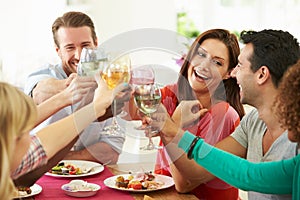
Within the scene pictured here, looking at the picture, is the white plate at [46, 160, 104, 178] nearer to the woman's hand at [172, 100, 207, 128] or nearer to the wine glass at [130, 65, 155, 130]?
the woman's hand at [172, 100, 207, 128]

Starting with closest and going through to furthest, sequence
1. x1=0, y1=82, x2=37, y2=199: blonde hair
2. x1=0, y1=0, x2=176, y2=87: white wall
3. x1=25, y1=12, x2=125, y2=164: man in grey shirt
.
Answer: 1. x1=0, y1=82, x2=37, y2=199: blonde hair
2. x1=25, y1=12, x2=125, y2=164: man in grey shirt
3. x1=0, y1=0, x2=176, y2=87: white wall

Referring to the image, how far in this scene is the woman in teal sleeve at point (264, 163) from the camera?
1596mm

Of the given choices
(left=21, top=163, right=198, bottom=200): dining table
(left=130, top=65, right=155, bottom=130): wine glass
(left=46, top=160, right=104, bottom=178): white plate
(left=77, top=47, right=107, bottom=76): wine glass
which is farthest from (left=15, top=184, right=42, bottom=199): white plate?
(left=130, top=65, right=155, bottom=130): wine glass

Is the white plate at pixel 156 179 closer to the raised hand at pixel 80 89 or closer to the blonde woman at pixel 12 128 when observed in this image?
the raised hand at pixel 80 89

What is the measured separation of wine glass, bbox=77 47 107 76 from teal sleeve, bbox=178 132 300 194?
14.1 inches

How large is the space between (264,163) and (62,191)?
731 millimetres

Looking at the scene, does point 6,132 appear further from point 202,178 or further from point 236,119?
point 236,119

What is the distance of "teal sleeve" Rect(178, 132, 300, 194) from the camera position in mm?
1696

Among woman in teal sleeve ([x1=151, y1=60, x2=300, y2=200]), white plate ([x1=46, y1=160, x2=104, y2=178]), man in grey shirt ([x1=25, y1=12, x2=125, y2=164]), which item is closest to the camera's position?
Result: woman in teal sleeve ([x1=151, y1=60, x2=300, y2=200])

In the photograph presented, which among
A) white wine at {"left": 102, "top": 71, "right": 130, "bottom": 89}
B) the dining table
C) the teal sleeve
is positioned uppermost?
white wine at {"left": 102, "top": 71, "right": 130, "bottom": 89}

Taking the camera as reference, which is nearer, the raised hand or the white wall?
the raised hand

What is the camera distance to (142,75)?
1.71 meters

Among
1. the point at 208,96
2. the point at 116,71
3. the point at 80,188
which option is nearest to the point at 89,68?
the point at 116,71

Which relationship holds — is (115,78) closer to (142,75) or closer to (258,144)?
(142,75)
